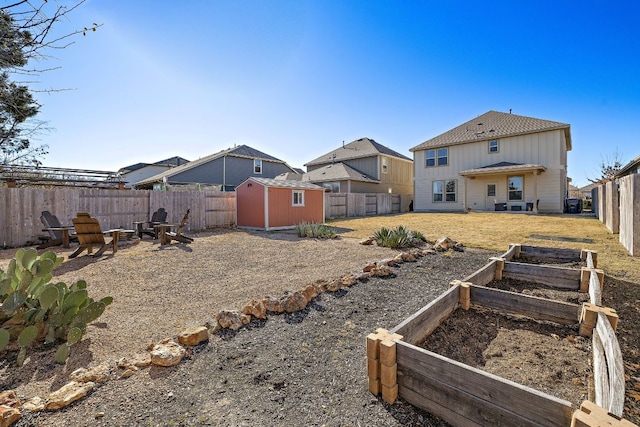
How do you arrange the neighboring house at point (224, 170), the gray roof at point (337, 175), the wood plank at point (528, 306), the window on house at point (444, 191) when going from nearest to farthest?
the wood plank at point (528, 306) < the window on house at point (444, 191) < the neighboring house at point (224, 170) < the gray roof at point (337, 175)

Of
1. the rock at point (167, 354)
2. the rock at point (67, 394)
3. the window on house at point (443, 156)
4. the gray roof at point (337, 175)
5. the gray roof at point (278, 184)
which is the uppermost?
the window on house at point (443, 156)

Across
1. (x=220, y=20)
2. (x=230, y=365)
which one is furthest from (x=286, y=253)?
(x=220, y=20)

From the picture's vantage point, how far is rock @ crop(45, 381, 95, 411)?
2016 mm

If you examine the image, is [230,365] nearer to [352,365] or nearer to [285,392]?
[285,392]

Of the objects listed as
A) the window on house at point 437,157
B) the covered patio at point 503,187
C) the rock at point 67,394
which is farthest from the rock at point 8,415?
the window on house at point 437,157

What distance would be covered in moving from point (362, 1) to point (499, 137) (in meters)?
16.2

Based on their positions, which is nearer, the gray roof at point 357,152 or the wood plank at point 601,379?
the wood plank at point 601,379

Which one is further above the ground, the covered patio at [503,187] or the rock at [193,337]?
the covered patio at [503,187]

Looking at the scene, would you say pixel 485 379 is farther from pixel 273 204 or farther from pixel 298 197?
pixel 298 197

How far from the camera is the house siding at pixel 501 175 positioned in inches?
721

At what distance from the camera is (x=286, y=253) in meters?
8.00

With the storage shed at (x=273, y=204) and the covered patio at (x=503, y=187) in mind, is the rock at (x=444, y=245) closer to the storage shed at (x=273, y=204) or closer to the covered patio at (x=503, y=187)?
the storage shed at (x=273, y=204)

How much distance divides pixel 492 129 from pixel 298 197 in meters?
16.4

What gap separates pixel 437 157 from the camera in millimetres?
23125
